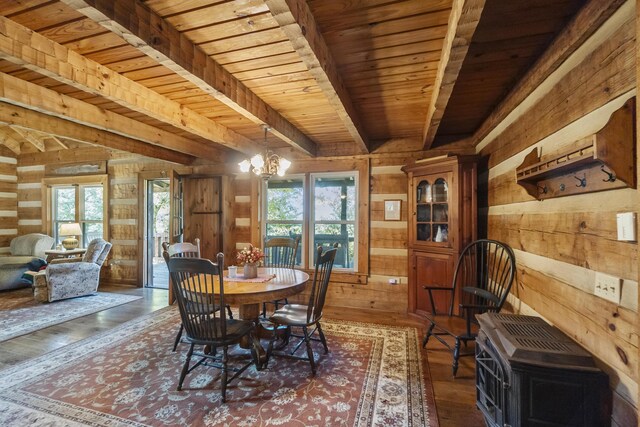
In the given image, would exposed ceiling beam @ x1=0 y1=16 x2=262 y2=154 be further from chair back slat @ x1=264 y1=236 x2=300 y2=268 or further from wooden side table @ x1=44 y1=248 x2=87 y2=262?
wooden side table @ x1=44 y1=248 x2=87 y2=262

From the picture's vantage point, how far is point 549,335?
5.04 ft

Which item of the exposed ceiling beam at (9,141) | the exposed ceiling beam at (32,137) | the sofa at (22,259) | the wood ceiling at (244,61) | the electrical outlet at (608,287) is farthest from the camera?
the exposed ceiling beam at (9,141)

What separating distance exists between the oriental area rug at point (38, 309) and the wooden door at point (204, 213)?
4.61 feet

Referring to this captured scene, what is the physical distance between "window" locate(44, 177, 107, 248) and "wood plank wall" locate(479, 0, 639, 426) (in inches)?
269

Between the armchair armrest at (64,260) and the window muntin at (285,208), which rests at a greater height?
the window muntin at (285,208)

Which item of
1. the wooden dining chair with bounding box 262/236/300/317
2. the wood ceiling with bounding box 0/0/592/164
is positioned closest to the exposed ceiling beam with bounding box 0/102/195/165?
the wood ceiling with bounding box 0/0/592/164

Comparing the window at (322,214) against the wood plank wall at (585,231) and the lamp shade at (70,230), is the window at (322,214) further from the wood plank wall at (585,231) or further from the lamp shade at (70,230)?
the lamp shade at (70,230)

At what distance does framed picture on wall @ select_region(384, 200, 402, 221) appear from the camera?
4148 millimetres

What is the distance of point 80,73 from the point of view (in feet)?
6.60

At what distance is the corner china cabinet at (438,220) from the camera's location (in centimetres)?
337

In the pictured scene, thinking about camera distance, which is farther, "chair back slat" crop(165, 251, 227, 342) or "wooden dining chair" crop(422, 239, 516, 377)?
A: "wooden dining chair" crop(422, 239, 516, 377)

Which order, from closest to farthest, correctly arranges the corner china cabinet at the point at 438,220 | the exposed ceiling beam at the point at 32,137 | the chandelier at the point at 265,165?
the chandelier at the point at 265,165
the corner china cabinet at the point at 438,220
the exposed ceiling beam at the point at 32,137

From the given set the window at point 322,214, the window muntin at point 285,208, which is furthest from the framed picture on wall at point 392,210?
the window muntin at point 285,208

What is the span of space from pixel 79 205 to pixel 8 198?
1794mm
